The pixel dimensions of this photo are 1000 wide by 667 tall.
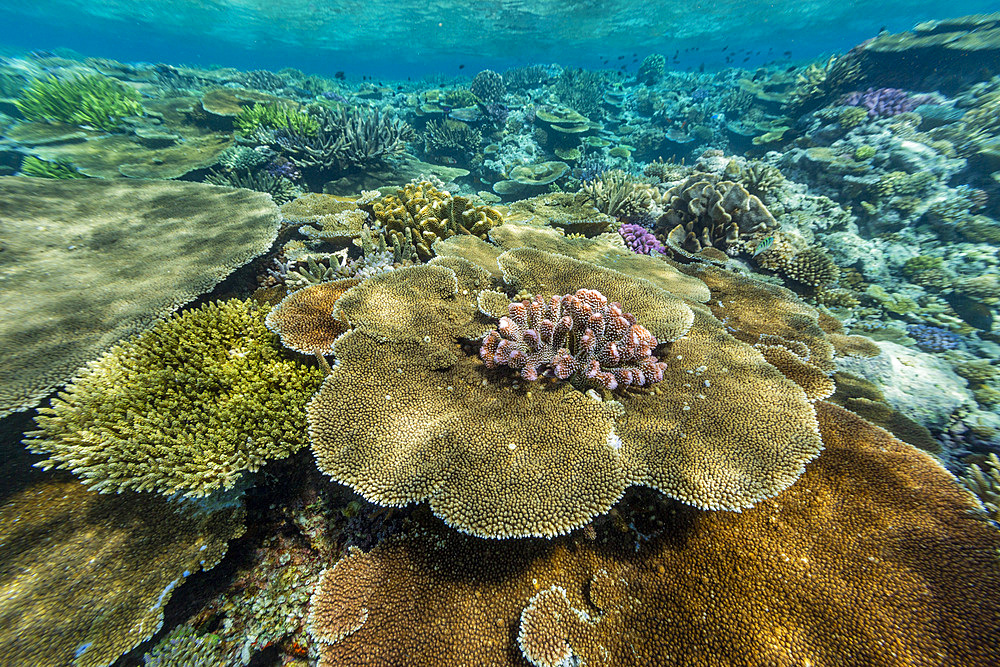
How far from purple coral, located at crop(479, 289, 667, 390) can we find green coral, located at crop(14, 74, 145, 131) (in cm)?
1412

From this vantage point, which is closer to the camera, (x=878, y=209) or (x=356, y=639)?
(x=356, y=639)

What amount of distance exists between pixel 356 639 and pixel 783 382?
3.68 metres

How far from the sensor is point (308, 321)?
10.7ft

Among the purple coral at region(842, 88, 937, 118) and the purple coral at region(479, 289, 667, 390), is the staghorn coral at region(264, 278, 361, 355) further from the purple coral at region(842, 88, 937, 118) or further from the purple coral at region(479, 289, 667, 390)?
the purple coral at region(842, 88, 937, 118)

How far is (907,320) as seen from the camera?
7531mm

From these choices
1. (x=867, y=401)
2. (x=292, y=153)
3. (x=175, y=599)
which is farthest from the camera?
(x=292, y=153)

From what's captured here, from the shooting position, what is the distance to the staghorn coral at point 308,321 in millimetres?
3059

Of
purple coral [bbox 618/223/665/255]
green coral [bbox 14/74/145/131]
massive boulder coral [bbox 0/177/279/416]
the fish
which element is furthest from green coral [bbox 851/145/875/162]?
green coral [bbox 14/74/145/131]

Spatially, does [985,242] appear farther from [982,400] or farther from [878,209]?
[982,400]

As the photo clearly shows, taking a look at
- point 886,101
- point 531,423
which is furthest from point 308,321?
point 886,101

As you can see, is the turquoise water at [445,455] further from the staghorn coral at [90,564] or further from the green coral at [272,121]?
the green coral at [272,121]

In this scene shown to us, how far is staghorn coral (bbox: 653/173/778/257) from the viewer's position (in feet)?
22.9

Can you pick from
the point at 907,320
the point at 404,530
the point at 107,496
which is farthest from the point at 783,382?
the point at 907,320

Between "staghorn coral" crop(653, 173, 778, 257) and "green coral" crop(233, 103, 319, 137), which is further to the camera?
"green coral" crop(233, 103, 319, 137)
